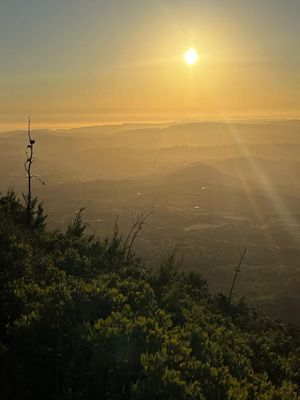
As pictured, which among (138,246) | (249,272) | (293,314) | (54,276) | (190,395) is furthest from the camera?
(138,246)

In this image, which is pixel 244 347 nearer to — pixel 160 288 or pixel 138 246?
pixel 160 288

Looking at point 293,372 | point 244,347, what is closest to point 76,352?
point 244,347

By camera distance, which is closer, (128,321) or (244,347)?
(128,321)

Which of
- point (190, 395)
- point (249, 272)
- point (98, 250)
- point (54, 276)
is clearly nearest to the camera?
point (190, 395)

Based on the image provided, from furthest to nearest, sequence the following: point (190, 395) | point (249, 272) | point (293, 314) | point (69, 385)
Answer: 1. point (249, 272)
2. point (293, 314)
3. point (69, 385)
4. point (190, 395)

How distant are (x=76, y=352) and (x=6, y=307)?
8.68 ft

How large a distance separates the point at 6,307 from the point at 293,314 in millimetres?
87598

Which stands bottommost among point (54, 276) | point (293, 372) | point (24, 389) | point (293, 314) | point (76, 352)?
point (293, 314)

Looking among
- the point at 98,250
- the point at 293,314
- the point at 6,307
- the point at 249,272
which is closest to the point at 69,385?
the point at 6,307

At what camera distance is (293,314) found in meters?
89.6

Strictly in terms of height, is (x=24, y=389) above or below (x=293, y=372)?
above

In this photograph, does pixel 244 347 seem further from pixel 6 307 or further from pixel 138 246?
pixel 138 246

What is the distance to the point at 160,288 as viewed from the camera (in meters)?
20.9

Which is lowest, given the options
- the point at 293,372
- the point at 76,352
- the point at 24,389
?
the point at 293,372
